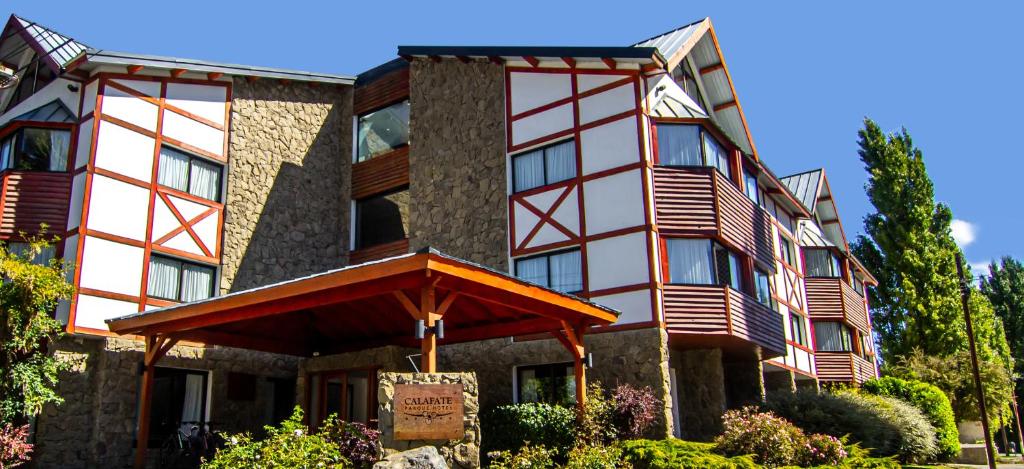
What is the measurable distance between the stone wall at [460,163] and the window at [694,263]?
13.3 ft

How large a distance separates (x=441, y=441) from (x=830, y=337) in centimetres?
2390

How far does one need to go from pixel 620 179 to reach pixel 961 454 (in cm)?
1708

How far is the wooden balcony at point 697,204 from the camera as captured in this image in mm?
18688

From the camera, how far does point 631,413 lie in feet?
52.5

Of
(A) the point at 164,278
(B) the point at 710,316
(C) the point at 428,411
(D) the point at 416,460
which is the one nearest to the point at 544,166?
(B) the point at 710,316

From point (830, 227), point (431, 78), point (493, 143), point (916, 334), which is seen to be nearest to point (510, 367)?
point (493, 143)

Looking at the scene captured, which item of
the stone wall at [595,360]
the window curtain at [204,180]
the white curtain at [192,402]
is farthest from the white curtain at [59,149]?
the stone wall at [595,360]

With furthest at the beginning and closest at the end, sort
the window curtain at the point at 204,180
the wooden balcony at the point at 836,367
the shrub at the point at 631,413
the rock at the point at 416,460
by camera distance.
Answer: the wooden balcony at the point at 836,367 → the window curtain at the point at 204,180 → the shrub at the point at 631,413 → the rock at the point at 416,460

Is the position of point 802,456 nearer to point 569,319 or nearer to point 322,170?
point 569,319

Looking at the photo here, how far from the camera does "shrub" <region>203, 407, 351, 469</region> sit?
429 inches

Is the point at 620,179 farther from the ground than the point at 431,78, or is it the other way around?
the point at 431,78

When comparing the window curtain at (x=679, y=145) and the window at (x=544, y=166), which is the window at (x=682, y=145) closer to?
the window curtain at (x=679, y=145)

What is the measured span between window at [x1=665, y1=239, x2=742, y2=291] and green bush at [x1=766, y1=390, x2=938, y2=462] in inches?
130

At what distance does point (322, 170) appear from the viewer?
23.9 metres
